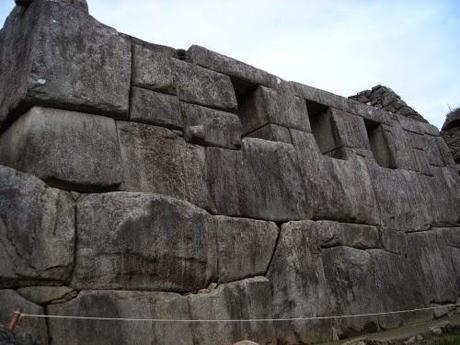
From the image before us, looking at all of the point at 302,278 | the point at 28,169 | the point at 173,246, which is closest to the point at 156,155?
the point at 173,246

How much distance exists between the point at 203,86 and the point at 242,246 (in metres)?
1.50

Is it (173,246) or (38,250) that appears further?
(173,246)

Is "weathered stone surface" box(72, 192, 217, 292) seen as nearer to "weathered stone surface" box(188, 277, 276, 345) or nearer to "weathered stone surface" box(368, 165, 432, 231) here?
"weathered stone surface" box(188, 277, 276, 345)

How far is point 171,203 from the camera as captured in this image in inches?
136

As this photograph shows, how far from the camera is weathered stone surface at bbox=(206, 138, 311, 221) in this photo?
4008mm

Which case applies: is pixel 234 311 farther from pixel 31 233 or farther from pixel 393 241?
pixel 393 241

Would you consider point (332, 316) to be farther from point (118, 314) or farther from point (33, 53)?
point (33, 53)

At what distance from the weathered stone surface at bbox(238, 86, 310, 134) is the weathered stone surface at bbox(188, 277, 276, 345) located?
1768 millimetres

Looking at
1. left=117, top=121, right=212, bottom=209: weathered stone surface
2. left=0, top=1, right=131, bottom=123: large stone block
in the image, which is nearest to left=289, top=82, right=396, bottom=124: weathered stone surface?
left=117, top=121, right=212, bottom=209: weathered stone surface

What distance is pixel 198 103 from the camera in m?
4.21

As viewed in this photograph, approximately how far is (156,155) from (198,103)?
802 mm

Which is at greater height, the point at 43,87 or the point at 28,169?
the point at 43,87

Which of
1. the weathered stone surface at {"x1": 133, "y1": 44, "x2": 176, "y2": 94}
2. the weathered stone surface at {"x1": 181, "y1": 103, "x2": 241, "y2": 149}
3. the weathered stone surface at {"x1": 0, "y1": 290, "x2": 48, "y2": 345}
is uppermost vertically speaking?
the weathered stone surface at {"x1": 133, "y1": 44, "x2": 176, "y2": 94}

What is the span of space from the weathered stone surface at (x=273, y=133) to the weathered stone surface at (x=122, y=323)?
6.89ft
